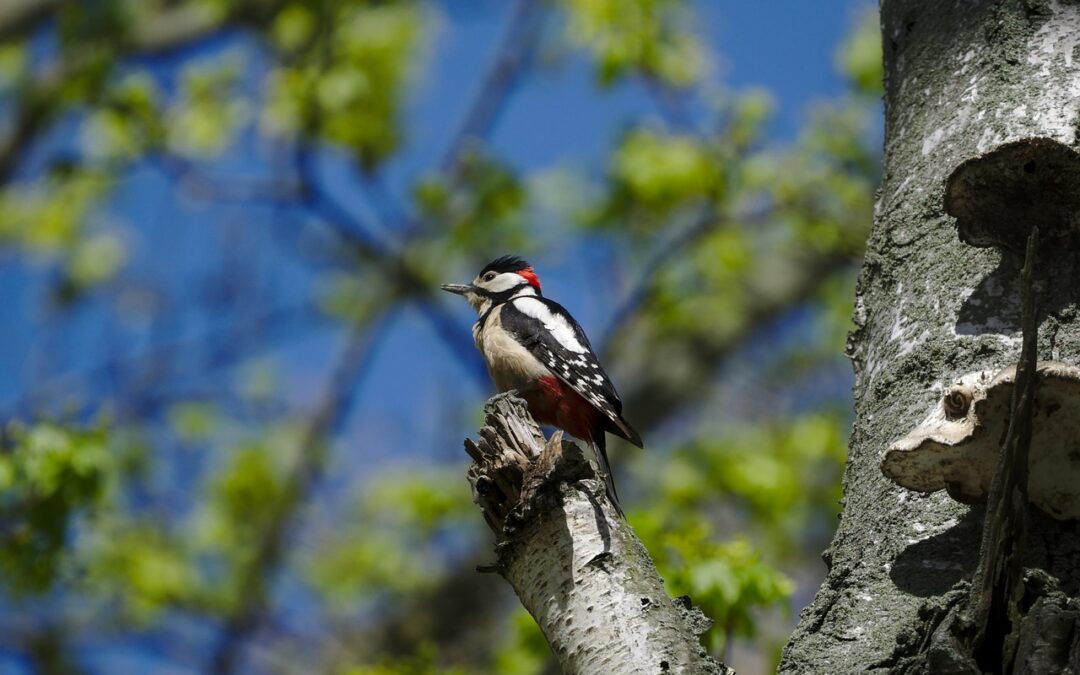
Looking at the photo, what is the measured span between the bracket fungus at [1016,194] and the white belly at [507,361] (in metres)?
2.73

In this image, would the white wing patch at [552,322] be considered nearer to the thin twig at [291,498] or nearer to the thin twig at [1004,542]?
the thin twig at [1004,542]

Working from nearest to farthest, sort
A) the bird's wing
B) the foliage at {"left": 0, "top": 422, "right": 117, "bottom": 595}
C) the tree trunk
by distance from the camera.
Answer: the tree trunk → the bird's wing → the foliage at {"left": 0, "top": 422, "right": 117, "bottom": 595}

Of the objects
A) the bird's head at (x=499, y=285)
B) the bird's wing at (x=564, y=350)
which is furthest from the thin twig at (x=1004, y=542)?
the bird's head at (x=499, y=285)

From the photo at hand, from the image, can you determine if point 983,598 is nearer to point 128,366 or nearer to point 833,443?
point 833,443

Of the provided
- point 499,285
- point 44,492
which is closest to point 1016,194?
point 499,285

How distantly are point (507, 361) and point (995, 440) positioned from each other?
10.5ft

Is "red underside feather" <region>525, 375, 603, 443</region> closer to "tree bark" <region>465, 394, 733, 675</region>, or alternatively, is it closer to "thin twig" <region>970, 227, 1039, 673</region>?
"tree bark" <region>465, 394, 733, 675</region>

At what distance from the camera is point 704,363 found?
29.0ft

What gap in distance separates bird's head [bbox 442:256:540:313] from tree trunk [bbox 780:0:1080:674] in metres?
3.24

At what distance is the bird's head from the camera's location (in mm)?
6301

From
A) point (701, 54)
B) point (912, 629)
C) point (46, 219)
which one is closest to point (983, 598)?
point (912, 629)

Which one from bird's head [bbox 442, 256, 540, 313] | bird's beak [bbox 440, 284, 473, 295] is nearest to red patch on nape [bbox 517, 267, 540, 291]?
bird's head [bbox 442, 256, 540, 313]

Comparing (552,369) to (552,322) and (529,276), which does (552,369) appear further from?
(529,276)

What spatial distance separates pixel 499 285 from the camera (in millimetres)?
6355
